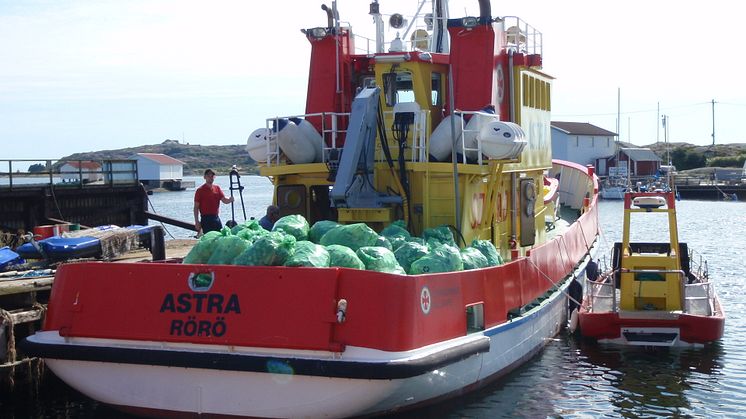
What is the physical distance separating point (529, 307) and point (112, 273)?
573 centimetres

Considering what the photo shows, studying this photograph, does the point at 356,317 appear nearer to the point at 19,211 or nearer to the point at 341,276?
the point at 341,276

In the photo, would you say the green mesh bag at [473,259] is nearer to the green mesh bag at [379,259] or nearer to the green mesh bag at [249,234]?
the green mesh bag at [379,259]

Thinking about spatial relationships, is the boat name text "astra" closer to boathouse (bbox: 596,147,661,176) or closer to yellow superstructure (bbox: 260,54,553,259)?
yellow superstructure (bbox: 260,54,553,259)

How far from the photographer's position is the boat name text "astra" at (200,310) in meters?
8.28

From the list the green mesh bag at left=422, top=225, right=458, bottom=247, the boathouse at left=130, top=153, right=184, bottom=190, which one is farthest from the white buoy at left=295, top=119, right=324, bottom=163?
the boathouse at left=130, top=153, right=184, bottom=190

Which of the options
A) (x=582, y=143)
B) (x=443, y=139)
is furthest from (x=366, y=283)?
(x=582, y=143)

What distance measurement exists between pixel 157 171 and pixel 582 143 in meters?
44.8

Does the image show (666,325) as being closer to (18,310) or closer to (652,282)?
(652,282)

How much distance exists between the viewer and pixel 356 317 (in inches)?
318

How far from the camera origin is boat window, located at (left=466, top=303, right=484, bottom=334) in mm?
9719

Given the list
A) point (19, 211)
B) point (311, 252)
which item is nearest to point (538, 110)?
point (311, 252)

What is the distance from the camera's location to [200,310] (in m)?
8.35

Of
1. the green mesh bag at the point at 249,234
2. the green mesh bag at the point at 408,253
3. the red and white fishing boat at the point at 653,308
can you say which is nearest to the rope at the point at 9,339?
the green mesh bag at the point at 249,234

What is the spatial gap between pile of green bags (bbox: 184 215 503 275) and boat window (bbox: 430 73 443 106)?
2.35m
